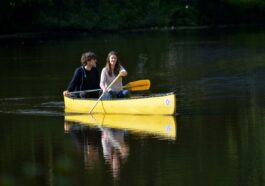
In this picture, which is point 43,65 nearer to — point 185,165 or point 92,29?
point 185,165

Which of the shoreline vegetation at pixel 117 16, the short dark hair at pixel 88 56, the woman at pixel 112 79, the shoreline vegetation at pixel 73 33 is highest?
the shoreline vegetation at pixel 117 16

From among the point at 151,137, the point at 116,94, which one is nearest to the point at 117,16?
the point at 116,94

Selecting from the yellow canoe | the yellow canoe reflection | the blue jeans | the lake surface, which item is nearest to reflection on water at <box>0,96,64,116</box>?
the lake surface

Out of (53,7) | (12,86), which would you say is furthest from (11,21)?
(12,86)

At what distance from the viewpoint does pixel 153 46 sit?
142ft

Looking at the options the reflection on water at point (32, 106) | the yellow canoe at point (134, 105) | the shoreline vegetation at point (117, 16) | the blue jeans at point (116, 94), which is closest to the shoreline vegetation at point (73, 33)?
the shoreline vegetation at point (117, 16)

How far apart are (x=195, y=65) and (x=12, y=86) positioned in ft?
26.5

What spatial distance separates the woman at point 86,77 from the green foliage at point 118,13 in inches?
1541

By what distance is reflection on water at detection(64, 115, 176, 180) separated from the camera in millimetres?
13164

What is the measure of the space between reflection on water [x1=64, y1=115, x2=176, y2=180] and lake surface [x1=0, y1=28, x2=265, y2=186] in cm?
2

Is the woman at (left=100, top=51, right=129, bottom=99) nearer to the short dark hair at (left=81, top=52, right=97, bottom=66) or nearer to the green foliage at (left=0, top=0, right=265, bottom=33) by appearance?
the short dark hair at (left=81, top=52, right=97, bottom=66)

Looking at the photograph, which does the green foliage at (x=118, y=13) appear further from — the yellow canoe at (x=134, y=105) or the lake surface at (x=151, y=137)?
the yellow canoe at (x=134, y=105)

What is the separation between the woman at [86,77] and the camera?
18.2 m

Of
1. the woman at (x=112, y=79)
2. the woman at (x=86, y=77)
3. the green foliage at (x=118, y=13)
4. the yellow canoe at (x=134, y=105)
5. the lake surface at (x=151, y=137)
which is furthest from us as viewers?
the green foliage at (x=118, y=13)
